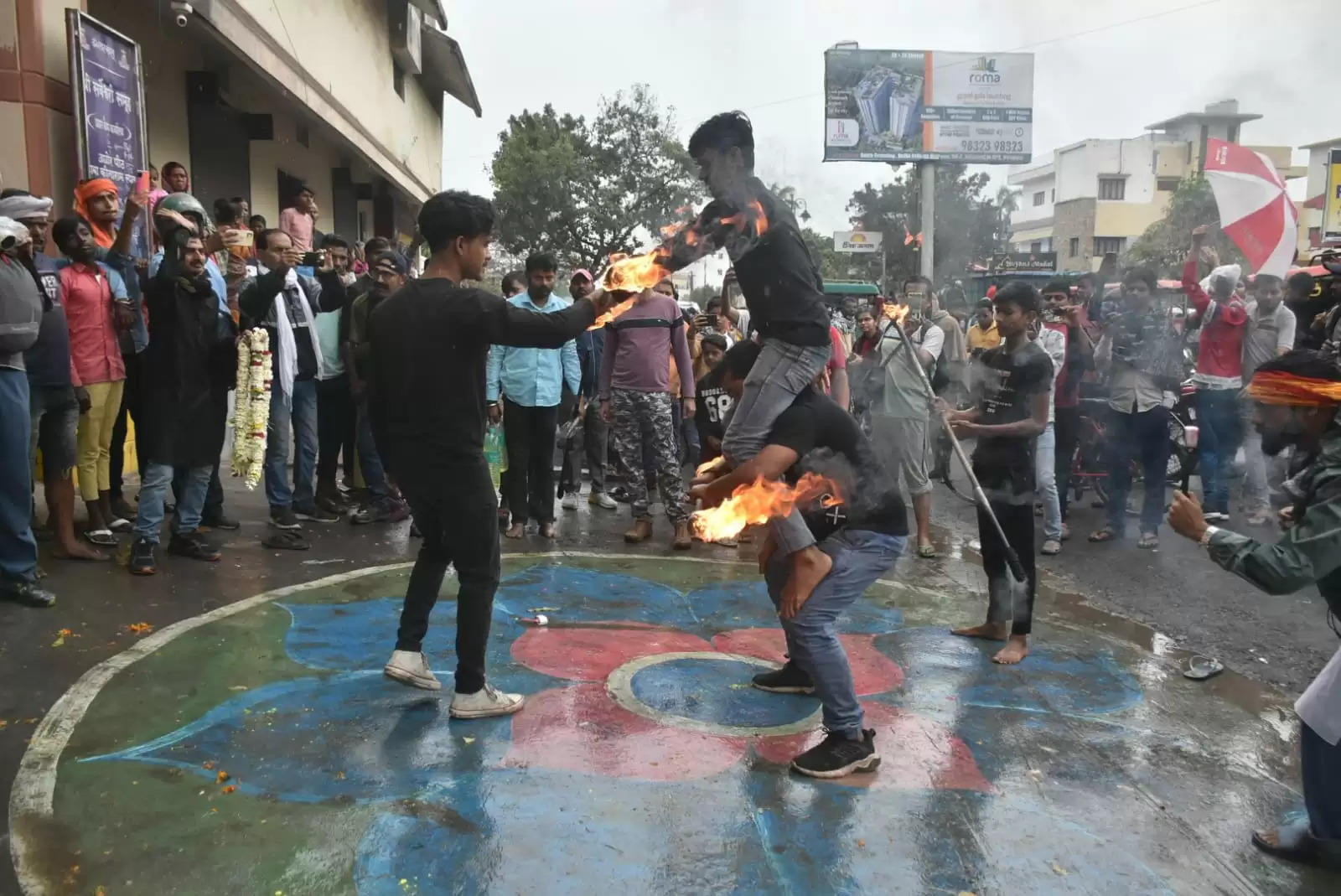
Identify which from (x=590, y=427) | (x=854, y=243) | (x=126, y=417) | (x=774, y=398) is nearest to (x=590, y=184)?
(x=854, y=243)

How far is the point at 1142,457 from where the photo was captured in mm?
7594

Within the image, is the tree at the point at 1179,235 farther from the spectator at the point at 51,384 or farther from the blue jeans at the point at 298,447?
the spectator at the point at 51,384

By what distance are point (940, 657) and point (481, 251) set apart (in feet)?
9.78

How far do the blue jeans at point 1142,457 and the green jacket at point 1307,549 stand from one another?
470 centimetres

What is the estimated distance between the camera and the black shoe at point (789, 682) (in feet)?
13.8

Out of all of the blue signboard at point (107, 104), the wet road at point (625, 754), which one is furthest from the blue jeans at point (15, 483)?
the blue signboard at point (107, 104)

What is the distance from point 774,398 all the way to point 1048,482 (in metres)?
4.30

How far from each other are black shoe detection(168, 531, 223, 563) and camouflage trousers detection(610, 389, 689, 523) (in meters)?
2.80

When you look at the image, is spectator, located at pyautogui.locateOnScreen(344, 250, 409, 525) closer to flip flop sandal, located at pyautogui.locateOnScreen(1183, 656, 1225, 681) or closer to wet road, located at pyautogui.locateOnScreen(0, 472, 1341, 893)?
wet road, located at pyautogui.locateOnScreen(0, 472, 1341, 893)

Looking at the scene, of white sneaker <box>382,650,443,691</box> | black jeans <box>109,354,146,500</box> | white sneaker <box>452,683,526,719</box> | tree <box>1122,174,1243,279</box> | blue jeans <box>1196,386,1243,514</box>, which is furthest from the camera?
tree <box>1122,174,1243,279</box>

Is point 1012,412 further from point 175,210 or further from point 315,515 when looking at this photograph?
point 315,515

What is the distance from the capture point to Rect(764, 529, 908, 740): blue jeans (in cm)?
344

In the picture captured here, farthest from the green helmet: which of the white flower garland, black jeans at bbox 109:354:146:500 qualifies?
black jeans at bbox 109:354:146:500

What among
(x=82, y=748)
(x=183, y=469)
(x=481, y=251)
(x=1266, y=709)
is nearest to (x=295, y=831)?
(x=82, y=748)
